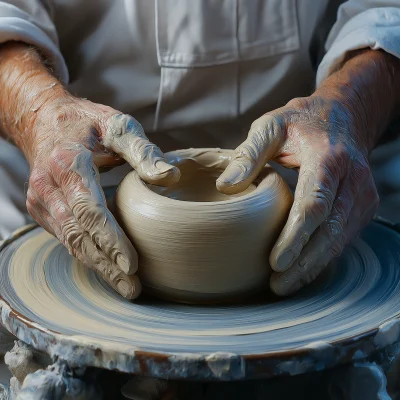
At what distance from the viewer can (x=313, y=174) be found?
3.71 feet

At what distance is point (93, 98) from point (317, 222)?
0.80m

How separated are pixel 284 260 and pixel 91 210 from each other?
31 centimetres

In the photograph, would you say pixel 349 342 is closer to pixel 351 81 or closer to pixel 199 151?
pixel 199 151

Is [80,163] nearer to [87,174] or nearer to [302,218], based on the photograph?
[87,174]

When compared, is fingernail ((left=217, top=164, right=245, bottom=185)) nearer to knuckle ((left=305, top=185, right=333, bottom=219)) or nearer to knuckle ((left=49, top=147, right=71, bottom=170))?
knuckle ((left=305, top=185, right=333, bottom=219))

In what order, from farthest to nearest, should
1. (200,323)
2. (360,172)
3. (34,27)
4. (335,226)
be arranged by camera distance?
(34,27)
(360,172)
(335,226)
(200,323)

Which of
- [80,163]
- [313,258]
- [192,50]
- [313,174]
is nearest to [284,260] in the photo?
[313,258]

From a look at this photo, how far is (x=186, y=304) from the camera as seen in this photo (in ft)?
3.67

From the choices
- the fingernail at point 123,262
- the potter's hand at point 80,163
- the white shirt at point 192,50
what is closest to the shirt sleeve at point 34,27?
the white shirt at point 192,50

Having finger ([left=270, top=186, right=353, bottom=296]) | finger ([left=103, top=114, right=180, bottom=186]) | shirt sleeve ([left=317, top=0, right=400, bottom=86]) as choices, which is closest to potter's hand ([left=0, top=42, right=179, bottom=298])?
finger ([left=103, top=114, right=180, bottom=186])

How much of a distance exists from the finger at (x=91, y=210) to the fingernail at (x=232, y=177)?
0.18 meters

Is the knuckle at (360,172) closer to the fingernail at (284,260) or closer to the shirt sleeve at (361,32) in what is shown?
the fingernail at (284,260)

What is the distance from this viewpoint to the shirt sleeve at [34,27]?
153cm

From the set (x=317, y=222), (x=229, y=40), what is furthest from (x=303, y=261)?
(x=229, y=40)
